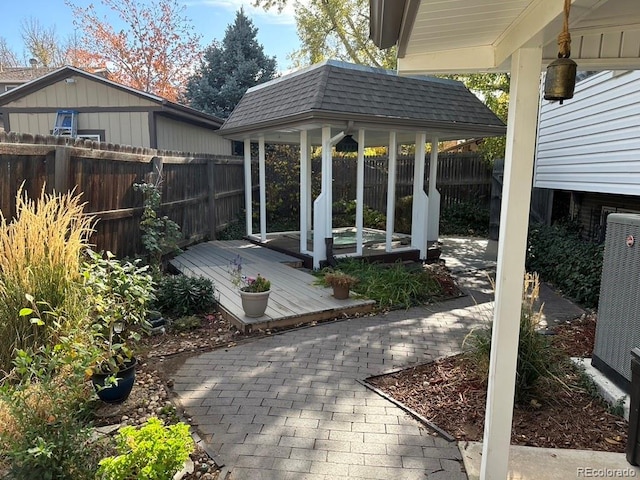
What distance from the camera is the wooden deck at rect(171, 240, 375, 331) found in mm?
4934

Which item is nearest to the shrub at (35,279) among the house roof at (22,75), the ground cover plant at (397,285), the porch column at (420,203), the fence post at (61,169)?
the fence post at (61,169)

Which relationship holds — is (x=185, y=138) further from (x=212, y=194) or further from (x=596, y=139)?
(x=596, y=139)

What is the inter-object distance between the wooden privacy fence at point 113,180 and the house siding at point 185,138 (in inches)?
66.9

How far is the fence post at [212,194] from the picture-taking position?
9.53m

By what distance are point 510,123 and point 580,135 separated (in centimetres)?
660

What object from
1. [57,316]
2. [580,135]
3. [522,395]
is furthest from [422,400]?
[580,135]

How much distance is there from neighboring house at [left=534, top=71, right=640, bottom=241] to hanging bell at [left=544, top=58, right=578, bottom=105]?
4.60 m

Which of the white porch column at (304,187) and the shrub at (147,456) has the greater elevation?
the white porch column at (304,187)

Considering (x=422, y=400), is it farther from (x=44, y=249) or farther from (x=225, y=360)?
(x=44, y=249)

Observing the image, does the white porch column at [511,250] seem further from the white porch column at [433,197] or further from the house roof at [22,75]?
the house roof at [22,75]

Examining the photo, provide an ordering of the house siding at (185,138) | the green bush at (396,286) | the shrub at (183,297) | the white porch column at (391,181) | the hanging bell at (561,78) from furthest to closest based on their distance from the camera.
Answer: the house siding at (185,138) → the white porch column at (391,181) → the green bush at (396,286) → the shrub at (183,297) → the hanging bell at (561,78)

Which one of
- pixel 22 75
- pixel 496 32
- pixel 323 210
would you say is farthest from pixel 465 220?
pixel 22 75

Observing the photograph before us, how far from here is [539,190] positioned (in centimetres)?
1046
